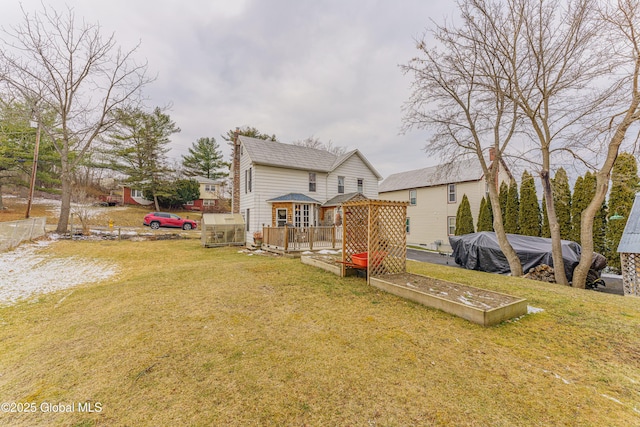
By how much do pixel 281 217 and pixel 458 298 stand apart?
1166cm

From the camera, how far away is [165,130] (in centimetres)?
2947

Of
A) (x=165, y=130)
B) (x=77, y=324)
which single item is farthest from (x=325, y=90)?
(x=165, y=130)

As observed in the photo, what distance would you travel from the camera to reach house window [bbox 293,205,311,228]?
49.3 feet

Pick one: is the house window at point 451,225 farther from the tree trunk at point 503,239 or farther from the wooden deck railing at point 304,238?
the wooden deck railing at point 304,238

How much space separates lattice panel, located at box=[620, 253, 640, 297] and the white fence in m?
23.5

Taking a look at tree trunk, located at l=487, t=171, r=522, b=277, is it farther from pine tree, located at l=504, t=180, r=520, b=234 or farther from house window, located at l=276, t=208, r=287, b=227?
house window, located at l=276, t=208, r=287, b=227

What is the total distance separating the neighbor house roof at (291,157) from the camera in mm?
15274

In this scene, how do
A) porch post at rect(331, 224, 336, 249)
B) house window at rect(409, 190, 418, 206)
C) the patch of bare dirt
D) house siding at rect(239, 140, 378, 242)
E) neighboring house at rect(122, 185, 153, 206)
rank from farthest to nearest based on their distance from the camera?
neighboring house at rect(122, 185, 153, 206) < house window at rect(409, 190, 418, 206) < house siding at rect(239, 140, 378, 242) < porch post at rect(331, 224, 336, 249) < the patch of bare dirt

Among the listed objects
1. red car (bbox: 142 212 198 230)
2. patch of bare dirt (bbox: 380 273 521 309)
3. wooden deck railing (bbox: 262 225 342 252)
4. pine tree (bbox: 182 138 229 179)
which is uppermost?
pine tree (bbox: 182 138 229 179)

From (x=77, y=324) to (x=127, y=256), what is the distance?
811cm

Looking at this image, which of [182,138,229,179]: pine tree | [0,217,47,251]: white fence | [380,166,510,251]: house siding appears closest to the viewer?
[0,217,47,251]: white fence

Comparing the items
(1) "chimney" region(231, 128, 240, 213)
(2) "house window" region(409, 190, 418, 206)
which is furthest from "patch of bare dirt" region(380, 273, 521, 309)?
(2) "house window" region(409, 190, 418, 206)

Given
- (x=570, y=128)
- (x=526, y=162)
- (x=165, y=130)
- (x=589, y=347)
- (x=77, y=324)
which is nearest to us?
(x=589, y=347)

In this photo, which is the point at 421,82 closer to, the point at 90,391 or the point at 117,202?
the point at 90,391
